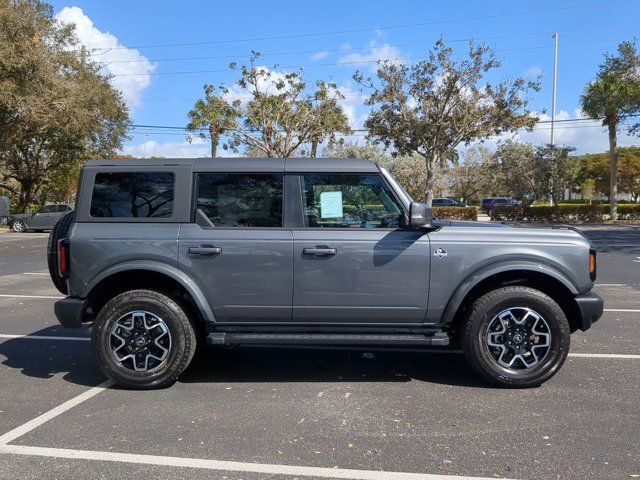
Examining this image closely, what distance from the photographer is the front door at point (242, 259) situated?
4621mm

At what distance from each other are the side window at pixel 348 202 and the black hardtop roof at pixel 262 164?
7 centimetres

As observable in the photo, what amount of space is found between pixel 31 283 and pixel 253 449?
355 inches

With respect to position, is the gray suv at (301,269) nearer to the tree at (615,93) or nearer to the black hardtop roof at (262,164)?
the black hardtop roof at (262,164)

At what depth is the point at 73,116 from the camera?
24.7 meters

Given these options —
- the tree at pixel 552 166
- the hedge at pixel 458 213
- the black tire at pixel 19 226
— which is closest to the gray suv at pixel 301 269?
the black tire at pixel 19 226

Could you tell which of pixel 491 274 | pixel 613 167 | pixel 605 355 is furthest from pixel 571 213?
pixel 491 274

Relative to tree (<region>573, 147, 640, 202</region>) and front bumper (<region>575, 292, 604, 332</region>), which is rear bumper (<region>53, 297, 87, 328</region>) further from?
tree (<region>573, 147, 640, 202</region>)

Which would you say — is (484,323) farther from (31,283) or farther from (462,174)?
(462,174)

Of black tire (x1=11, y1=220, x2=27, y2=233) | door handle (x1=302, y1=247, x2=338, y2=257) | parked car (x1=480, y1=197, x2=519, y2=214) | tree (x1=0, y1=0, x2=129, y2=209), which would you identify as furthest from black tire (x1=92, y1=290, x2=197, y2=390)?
parked car (x1=480, y1=197, x2=519, y2=214)

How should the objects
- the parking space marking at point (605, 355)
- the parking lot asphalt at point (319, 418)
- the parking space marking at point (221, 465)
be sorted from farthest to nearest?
the parking space marking at point (605, 355) → the parking lot asphalt at point (319, 418) → the parking space marking at point (221, 465)

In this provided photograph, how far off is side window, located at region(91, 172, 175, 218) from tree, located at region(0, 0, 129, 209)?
68.3 feet

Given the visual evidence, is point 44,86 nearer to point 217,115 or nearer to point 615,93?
point 217,115

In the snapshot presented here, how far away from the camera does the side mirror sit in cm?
446

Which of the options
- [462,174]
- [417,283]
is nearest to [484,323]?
[417,283]
